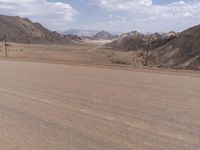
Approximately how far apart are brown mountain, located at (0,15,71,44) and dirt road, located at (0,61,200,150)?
85.5 m

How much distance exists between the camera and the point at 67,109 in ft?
25.4

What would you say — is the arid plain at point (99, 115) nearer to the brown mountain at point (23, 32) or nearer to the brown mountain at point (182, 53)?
the brown mountain at point (182, 53)

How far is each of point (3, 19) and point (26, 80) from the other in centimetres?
10245

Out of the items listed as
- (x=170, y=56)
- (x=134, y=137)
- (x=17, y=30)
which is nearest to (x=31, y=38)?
(x=17, y=30)

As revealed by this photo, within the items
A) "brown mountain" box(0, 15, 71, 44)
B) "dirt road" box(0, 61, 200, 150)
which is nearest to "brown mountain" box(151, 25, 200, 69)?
"dirt road" box(0, 61, 200, 150)

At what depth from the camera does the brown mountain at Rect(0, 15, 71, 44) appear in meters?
98.2

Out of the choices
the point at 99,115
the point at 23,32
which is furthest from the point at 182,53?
the point at 23,32

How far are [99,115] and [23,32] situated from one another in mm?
102310

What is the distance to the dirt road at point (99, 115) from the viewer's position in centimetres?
552

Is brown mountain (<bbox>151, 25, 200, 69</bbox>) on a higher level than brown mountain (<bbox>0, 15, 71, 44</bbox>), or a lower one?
lower

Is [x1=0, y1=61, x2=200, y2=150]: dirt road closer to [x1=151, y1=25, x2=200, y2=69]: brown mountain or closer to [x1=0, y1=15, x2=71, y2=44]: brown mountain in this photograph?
[x1=151, y1=25, x2=200, y2=69]: brown mountain

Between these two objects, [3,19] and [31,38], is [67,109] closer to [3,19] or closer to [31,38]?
[31,38]

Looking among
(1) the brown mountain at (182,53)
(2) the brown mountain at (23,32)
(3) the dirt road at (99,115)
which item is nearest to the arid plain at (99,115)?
(3) the dirt road at (99,115)

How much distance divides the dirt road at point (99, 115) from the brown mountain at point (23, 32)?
3364 inches
